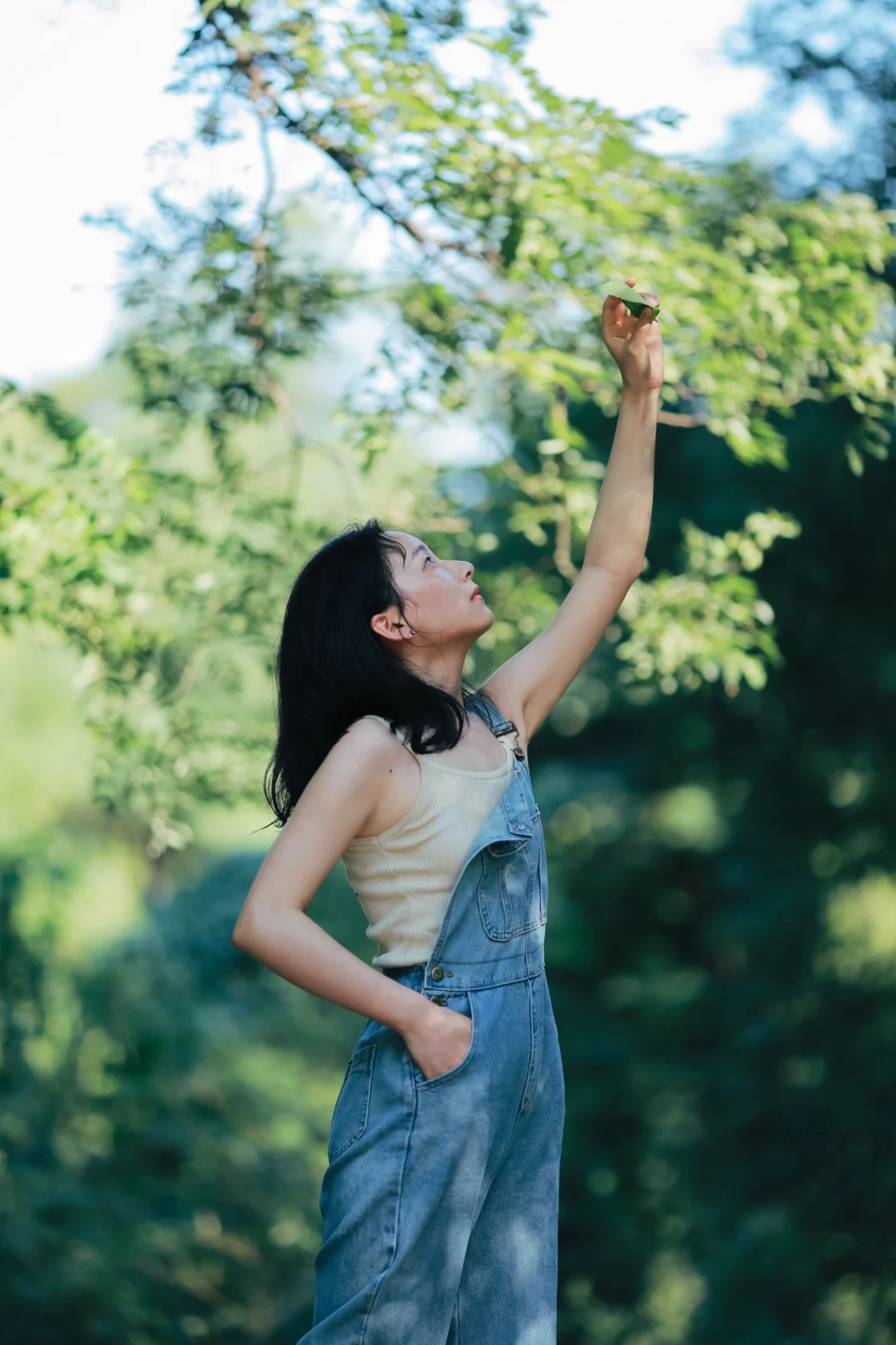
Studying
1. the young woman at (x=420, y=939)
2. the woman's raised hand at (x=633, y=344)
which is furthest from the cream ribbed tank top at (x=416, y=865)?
the woman's raised hand at (x=633, y=344)

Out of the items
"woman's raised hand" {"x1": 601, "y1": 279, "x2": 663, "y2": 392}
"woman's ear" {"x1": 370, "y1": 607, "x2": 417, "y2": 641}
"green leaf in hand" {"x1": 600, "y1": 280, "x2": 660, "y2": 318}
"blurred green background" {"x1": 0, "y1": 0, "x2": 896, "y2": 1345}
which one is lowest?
"blurred green background" {"x1": 0, "y1": 0, "x2": 896, "y2": 1345}

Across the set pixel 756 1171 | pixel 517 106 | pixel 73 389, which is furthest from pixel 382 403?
pixel 73 389

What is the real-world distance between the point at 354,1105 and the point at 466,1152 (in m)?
0.14

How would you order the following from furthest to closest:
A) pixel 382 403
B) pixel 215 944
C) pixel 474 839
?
pixel 215 944 < pixel 382 403 < pixel 474 839

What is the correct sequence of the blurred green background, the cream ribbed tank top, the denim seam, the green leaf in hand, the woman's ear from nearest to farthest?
the denim seam, the cream ribbed tank top, the woman's ear, the green leaf in hand, the blurred green background

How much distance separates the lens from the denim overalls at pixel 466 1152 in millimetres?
1485

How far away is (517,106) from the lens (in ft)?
8.87

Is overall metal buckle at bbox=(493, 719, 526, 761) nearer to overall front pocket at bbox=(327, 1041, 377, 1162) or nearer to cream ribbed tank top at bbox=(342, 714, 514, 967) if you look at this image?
cream ribbed tank top at bbox=(342, 714, 514, 967)

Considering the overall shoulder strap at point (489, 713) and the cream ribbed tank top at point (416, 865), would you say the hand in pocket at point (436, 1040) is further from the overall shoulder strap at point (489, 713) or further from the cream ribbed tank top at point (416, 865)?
the overall shoulder strap at point (489, 713)

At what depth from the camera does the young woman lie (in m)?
1.49

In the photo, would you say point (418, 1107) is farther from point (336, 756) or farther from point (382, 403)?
point (382, 403)

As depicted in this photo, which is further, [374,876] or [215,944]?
[215,944]

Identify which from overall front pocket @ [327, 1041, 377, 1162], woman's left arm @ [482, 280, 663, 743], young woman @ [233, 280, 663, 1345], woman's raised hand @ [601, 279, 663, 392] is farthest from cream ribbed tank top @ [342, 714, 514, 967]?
woman's raised hand @ [601, 279, 663, 392]

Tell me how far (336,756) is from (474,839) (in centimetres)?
19
